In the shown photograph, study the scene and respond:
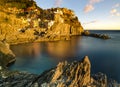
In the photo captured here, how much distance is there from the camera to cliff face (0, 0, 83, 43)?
72375 millimetres

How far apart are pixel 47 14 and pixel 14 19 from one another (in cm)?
3487

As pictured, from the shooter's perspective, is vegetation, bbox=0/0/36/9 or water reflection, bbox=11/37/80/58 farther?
vegetation, bbox=0/0/36/9

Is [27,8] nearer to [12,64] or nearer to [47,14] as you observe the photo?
[47,14]

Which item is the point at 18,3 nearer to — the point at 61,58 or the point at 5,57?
the point at 61,58

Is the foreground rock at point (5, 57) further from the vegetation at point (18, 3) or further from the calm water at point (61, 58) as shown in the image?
the vegetation at point (18, 3)

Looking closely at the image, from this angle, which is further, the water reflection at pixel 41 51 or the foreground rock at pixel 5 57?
the water reflection at pixel 41 51

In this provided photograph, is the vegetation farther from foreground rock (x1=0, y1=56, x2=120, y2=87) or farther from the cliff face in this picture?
foreground rock (x1=0, y1=56, x2=120, y2=87)

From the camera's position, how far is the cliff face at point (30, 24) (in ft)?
237

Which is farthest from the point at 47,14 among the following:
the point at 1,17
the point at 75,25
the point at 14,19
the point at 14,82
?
the point at 14,82

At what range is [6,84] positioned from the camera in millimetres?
16688

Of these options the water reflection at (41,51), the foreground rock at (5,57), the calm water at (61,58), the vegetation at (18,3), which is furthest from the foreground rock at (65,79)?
the vegetation at (18,3)

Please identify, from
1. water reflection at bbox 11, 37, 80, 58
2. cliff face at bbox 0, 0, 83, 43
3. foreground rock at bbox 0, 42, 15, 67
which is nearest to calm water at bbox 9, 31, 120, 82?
water reflection at bbox 11, 37, 80, 58

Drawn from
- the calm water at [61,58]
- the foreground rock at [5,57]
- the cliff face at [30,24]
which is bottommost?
the calm water at [61,58]

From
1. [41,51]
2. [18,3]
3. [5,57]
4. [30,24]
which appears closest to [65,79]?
[5,57]
